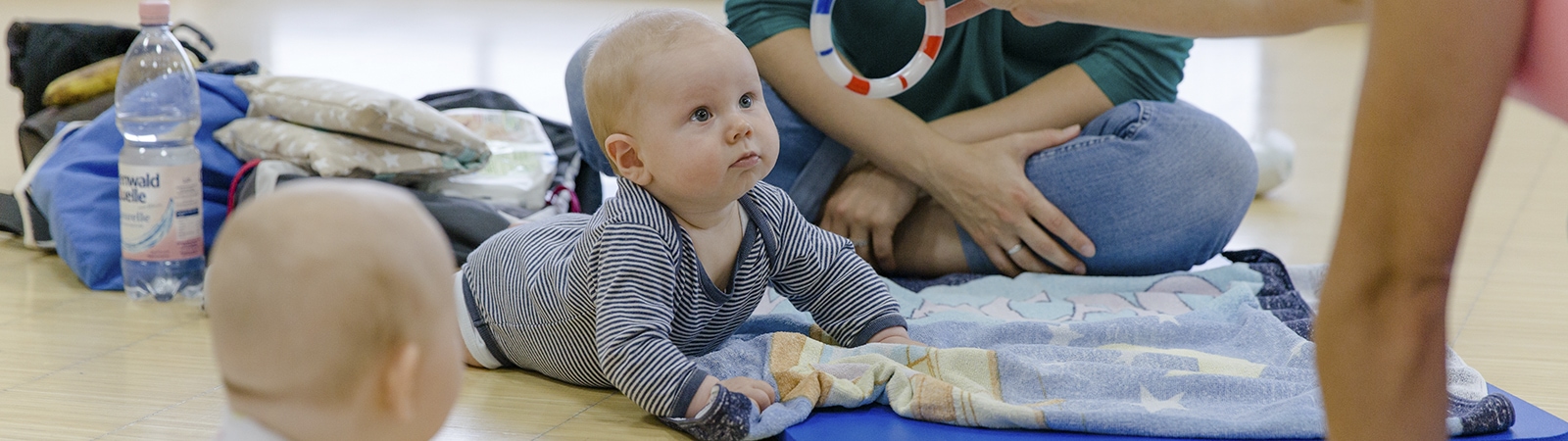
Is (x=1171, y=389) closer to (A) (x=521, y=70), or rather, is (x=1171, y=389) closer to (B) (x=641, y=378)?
(B) (x=641, y=378)

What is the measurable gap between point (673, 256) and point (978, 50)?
67 centimetres

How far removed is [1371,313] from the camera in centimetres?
65

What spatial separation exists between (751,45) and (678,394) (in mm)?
619

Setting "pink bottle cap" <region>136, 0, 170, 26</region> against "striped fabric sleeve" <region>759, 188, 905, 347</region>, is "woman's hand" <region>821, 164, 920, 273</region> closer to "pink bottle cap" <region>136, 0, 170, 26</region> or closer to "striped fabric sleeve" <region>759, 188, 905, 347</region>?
"striped fabric sleeve" <region>759, 188, 905, 347</region>

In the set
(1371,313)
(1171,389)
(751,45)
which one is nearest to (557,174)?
(751,45)


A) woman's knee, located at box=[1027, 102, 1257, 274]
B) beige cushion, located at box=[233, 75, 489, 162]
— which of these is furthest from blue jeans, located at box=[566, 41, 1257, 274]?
beige cushion, located at box=[233, 75, 489, 162]

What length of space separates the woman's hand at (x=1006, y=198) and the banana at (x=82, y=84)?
1.20 meters

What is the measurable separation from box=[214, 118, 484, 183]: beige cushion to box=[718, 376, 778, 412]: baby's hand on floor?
731mm

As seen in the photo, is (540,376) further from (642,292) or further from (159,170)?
(159,170)

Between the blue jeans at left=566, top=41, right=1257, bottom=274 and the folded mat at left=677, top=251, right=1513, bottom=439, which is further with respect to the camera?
the blue jeans at left=566, top=41, right=1257, bottom=274

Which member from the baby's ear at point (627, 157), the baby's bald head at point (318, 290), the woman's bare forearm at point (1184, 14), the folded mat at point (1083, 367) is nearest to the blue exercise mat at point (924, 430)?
the folded mat at point (1083, 367)

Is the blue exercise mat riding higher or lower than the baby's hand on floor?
higher

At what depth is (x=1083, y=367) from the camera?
117 cm

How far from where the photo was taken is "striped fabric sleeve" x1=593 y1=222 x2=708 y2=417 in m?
1.07
